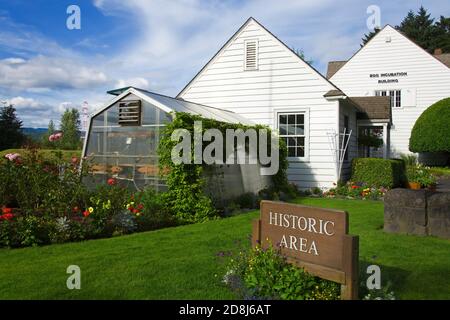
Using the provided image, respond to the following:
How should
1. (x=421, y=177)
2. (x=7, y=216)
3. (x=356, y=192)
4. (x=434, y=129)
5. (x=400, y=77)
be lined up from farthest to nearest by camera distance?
(x=400, y=77) < (x=434, y=129) < (x=421, y=177) < (x=356, y=192) < (x=7, y=216)

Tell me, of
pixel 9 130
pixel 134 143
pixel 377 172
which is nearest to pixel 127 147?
pixel 134 143

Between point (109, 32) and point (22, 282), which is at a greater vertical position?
point (109, 32)

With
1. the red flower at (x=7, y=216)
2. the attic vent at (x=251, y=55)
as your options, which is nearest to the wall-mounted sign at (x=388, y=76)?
the attic vent at (x=251, y=55)

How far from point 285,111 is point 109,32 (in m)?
7.30

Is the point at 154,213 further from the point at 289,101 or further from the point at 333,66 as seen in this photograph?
the point at 333,66

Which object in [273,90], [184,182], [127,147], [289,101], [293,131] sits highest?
[273,90]

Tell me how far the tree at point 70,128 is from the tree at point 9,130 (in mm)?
3017

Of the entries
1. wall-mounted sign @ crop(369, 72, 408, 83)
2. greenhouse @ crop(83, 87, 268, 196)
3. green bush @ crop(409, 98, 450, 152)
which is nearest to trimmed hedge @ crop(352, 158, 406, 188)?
greenhouse @ crop(83, 87, 268, 196)

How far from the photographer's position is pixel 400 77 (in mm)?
24875

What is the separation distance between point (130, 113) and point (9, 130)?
21.9m

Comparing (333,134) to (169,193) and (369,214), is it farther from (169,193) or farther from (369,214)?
(169,193)
